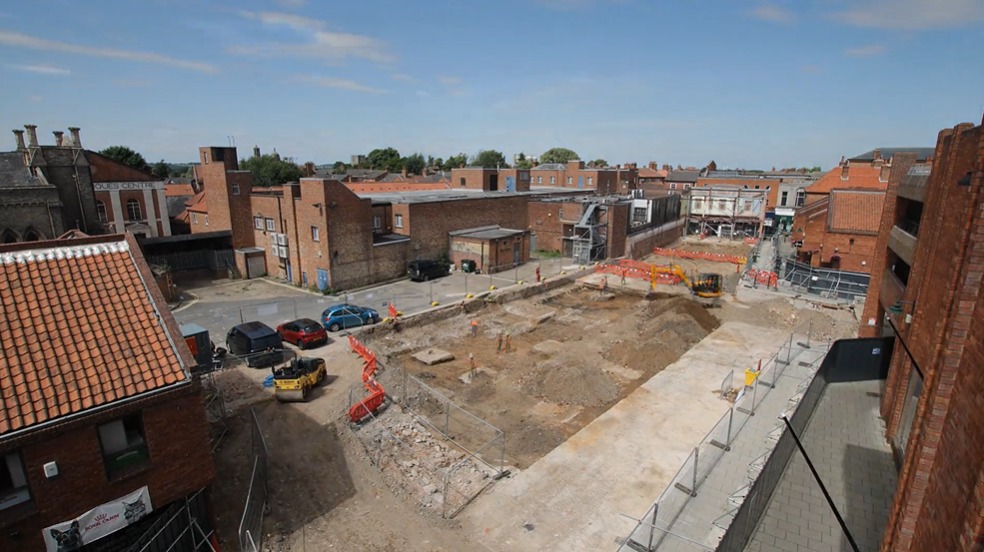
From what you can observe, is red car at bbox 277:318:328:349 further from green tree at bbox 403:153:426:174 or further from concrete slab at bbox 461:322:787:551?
green tree at bbox 403:153:426:174

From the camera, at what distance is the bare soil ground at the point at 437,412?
39.4ft

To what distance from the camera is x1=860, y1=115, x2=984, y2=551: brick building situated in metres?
4.45

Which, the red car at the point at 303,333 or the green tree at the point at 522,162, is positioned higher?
the green tree at the point at 522,162

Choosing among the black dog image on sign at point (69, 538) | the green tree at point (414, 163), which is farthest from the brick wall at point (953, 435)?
the green tree at point (414, 163)

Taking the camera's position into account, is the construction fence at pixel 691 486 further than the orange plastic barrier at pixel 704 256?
No

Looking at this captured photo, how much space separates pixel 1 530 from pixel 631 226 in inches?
1775

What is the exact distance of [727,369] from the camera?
20594 millimetres

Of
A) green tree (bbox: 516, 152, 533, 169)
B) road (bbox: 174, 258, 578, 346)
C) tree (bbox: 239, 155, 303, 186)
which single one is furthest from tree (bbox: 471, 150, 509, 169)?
road (bbox: 174, 258, 578, 346)

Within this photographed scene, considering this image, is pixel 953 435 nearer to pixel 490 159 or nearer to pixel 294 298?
pixel 294 298

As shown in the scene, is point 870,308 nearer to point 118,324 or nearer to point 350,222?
point 118,324

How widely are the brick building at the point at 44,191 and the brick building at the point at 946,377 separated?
37.3 meters

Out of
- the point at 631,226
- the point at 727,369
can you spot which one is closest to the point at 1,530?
Answer: the point at 727,369

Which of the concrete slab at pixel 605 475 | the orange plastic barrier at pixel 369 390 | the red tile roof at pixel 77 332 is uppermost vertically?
the red tile roof at pixel 77 332

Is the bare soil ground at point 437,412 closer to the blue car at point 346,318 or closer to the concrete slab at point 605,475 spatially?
the concrete slab at point 605,475
